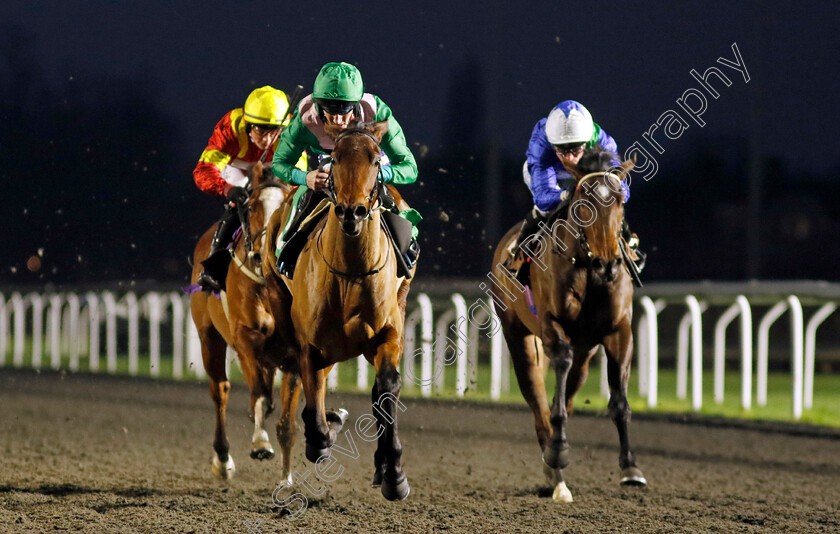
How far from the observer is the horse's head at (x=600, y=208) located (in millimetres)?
5629

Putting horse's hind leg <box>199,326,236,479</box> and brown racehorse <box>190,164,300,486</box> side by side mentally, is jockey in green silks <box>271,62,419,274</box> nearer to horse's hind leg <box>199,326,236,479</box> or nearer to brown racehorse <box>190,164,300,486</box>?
brown racehorse <box>190,164,300,486</box>

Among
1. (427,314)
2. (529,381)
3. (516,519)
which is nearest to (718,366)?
(427,314)

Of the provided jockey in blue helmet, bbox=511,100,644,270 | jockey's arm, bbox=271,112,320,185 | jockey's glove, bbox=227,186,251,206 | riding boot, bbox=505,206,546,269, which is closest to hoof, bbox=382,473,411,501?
jockey's arm, bbox=271,112,320,185

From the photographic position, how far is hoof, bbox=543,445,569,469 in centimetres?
573

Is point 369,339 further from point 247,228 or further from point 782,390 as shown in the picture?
point 782,390

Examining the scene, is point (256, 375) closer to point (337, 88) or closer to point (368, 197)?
point (337, 88)

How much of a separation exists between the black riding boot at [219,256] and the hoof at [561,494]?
230 cm

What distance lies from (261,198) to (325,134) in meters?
0.97

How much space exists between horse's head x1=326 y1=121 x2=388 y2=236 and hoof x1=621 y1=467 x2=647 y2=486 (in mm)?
2119

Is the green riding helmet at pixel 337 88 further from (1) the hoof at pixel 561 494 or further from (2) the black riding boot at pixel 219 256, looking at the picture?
(1) the hoof at pixel 561 494

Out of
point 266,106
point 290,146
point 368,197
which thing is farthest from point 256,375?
point 368,197

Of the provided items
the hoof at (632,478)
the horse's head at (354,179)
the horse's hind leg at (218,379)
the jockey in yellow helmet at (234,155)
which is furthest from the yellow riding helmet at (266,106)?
the hoof at (632,478)

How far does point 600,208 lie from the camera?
222 inches

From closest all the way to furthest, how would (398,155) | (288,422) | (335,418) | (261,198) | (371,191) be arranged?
(371,191)
(398,155)
(335,418)
(288,422)
(261,198)
